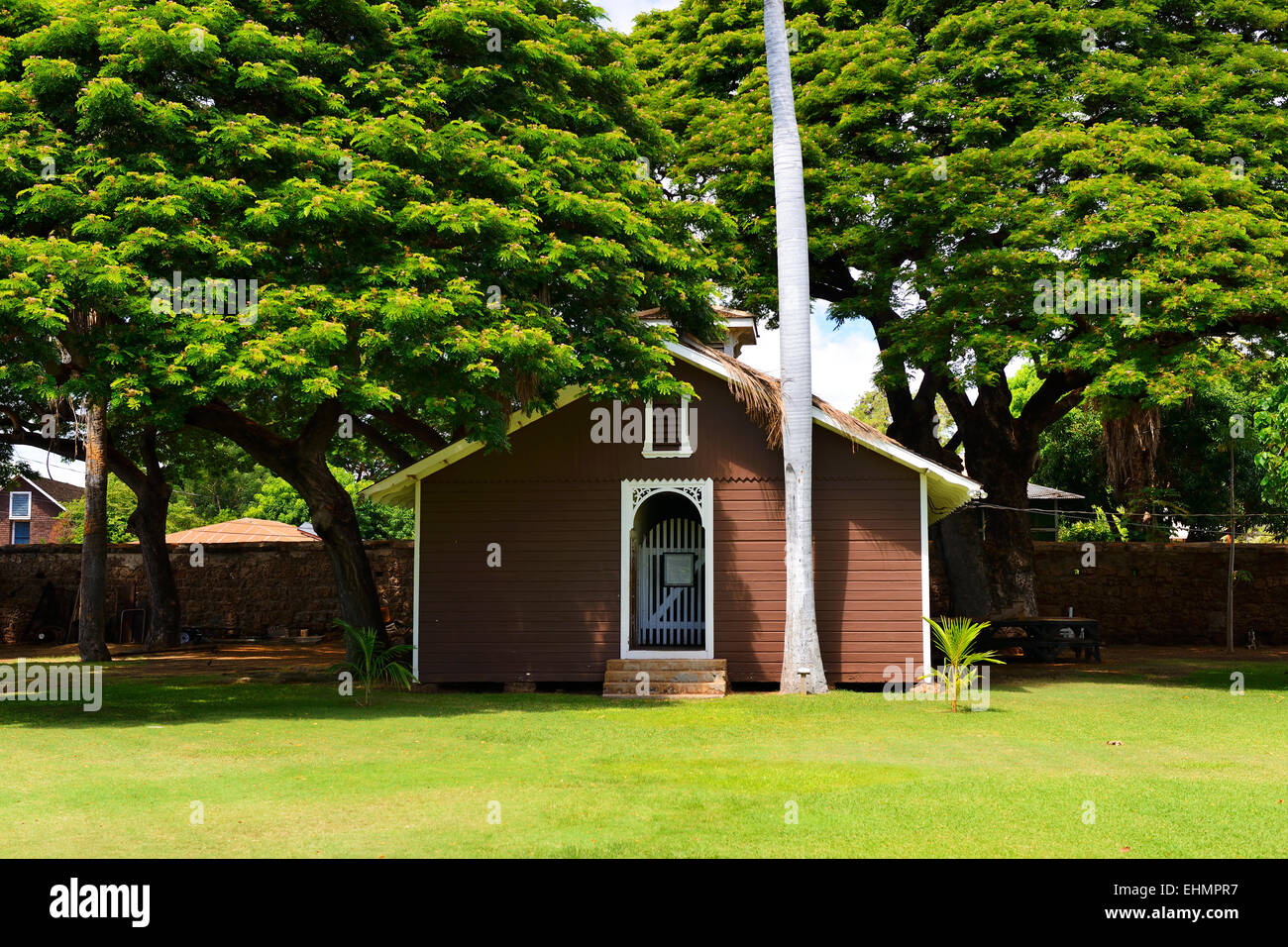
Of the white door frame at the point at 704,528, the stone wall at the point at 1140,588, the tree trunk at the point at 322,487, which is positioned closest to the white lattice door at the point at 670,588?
the white door frame at the point at 704,528

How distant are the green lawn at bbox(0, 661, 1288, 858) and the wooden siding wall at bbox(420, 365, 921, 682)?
1.58m

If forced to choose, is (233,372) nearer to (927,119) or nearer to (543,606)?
(543,606)

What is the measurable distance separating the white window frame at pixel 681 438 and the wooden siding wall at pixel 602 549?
104mm

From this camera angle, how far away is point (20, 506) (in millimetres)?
58312

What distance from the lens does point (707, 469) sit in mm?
17047

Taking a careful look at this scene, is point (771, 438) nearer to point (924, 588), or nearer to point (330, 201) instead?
point (924, 588)

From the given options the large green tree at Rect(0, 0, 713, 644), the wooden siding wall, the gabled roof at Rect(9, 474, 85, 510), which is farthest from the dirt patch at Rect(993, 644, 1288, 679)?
the gabled roof at Rect(9, 474, 85, 510)

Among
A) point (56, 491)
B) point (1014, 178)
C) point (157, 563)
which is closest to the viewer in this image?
point (1014, 178)

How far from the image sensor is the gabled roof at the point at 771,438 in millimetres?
16469

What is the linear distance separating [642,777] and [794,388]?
8136 mm

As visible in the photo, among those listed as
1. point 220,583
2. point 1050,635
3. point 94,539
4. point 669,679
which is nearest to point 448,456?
point 669,679

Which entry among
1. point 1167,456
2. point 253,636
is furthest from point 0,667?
point 1167,456

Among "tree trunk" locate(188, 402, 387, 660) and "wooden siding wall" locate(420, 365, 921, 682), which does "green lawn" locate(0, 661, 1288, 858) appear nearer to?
"wooden siding wall" locate(420, 365, 921, 682)
